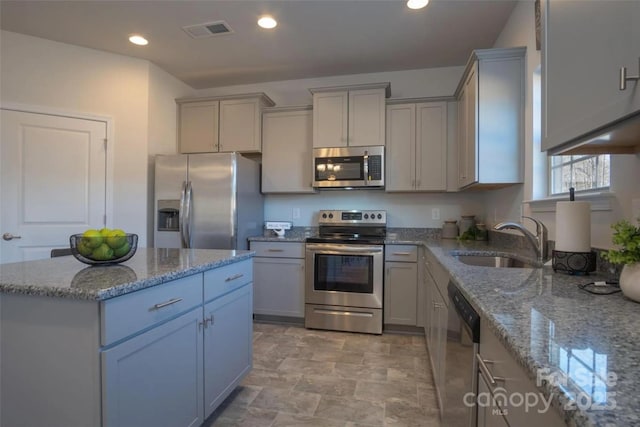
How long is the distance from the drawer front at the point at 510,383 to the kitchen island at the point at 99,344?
3.79ft

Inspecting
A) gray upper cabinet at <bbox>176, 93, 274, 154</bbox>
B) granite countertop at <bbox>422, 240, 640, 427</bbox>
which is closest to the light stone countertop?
granite countertop at <bbox>422, 240, 640, 427</bbox>

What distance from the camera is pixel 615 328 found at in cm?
72

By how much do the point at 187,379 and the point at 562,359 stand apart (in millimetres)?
1434

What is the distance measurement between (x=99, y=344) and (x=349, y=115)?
2.81 m

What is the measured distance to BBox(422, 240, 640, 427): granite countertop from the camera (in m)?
0.44

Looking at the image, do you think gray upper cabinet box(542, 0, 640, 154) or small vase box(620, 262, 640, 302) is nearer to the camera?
gray upper cabinet box(542, 0, 640, 154)

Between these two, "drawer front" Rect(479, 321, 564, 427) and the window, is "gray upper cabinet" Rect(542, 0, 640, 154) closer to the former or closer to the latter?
the window

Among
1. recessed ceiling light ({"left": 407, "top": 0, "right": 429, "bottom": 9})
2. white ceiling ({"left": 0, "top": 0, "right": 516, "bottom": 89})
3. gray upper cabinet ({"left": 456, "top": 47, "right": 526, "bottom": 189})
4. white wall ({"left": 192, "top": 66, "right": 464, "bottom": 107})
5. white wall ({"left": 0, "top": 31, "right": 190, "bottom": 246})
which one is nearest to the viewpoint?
gray upper cabinet ({"left": 456, "top": 47, "right": 526, "bottom": 189})

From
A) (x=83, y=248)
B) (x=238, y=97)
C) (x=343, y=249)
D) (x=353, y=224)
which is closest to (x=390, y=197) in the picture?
(x=353, y=224)

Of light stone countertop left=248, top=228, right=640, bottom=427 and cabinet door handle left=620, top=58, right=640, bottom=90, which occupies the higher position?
cabinet door handle left=620, top=58, right=640, bottom=90

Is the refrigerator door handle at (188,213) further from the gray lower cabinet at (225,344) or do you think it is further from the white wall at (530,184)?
the white wall at (530,184)

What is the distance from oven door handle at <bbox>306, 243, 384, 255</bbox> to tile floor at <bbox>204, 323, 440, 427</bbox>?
2.54 ft

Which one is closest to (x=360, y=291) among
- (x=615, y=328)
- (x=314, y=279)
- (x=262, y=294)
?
(x=314, y=279)

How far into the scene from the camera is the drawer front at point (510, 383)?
1.86 feet
